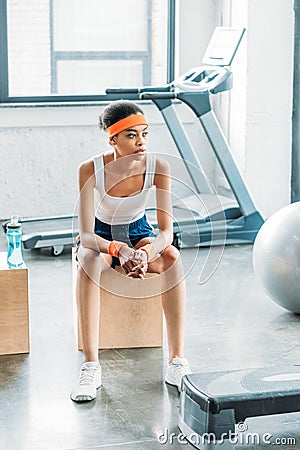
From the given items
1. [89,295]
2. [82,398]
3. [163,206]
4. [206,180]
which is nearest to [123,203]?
[163,206]

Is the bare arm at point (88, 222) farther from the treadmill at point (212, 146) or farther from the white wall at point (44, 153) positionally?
the white wall at point (44, 153)

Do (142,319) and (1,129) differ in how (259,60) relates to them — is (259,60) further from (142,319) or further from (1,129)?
(142,319)

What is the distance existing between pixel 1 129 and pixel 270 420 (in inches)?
140

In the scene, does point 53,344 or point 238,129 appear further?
point 238,129

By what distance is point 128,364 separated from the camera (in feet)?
10.9

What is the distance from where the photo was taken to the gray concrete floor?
2.72 m

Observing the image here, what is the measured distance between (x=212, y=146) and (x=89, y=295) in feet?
7.24

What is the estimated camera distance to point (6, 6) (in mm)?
5816

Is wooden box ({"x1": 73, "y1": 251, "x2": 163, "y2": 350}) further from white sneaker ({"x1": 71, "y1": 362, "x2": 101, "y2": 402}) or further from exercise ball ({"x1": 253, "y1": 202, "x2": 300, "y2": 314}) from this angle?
exercise ball ({"x1": 253, "y1": 202, "x2": 300, "y2": 314})

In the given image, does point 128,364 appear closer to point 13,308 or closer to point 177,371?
point 177,371

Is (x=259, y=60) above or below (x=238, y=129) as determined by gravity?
above

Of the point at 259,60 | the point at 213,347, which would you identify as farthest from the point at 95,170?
the point at 259,60

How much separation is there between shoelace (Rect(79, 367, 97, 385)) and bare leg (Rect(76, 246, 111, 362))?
0.19ft

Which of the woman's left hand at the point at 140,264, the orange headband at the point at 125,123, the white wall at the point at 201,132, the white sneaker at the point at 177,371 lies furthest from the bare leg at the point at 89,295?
the white wall at the point at 201,132
